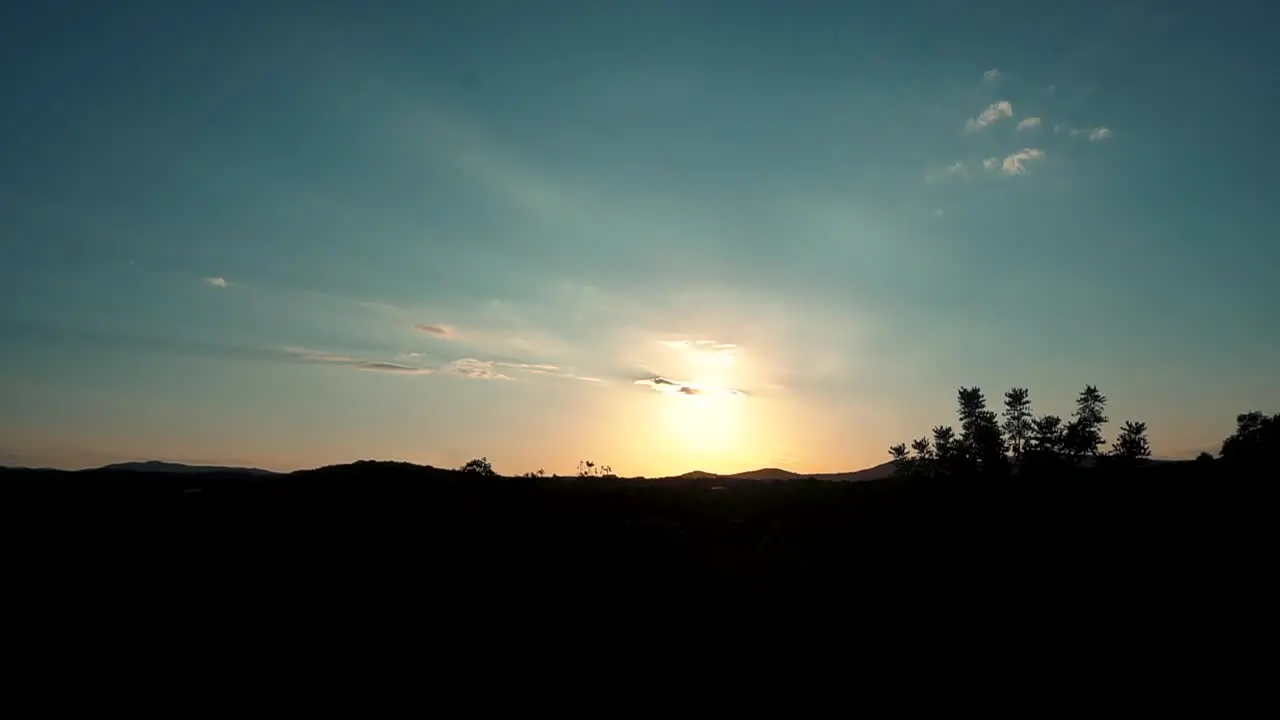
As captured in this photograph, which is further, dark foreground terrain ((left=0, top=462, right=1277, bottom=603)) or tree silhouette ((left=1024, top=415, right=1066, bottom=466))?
tree silhouette ((left=1024, top=415, right=1066, bottom=466))

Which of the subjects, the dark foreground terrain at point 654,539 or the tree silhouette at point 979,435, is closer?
the dark foreground terrain at point 654,539

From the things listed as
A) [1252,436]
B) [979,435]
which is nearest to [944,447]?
[979,435]

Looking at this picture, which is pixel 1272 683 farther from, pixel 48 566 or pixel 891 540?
pixel 48 566

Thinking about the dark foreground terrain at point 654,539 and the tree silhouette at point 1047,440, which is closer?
the dark foreground terrain at point 654,539

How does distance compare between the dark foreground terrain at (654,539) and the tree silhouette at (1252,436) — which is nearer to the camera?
the dark foreground terrain at (654,539)

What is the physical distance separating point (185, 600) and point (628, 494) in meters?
24.0

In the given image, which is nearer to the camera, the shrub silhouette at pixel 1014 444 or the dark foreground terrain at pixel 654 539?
the dark foreground terrain at pixel 654 539

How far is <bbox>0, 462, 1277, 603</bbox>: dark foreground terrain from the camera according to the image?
25578 mm

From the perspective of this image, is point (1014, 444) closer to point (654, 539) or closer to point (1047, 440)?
point (1047, 440)

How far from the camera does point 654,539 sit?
33969 millimetres

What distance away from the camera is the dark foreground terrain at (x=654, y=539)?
25578 mm

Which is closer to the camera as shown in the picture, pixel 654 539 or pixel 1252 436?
pixel 654 539

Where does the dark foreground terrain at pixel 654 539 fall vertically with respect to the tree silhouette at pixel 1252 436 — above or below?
below

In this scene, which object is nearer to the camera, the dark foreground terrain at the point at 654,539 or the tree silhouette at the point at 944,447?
the dark foreground terrain at the point at 654,539
